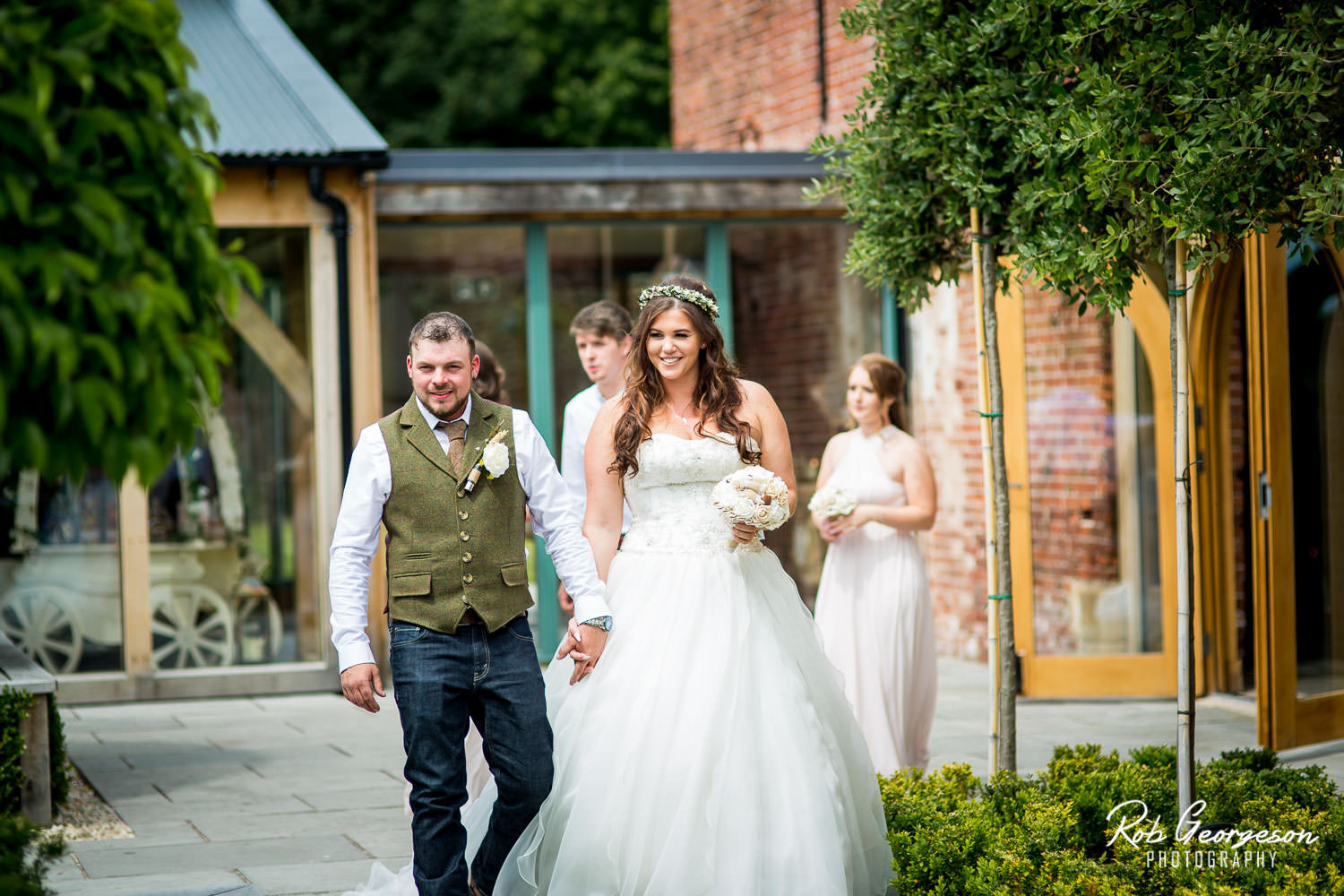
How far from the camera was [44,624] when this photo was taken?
962cm

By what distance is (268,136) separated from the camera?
31.4 feet

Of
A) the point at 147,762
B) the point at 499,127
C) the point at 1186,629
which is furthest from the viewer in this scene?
the point at 499,127

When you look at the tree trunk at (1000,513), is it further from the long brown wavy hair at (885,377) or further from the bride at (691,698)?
the long brown wavy hair at (885,377)

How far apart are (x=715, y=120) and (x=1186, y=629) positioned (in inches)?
448

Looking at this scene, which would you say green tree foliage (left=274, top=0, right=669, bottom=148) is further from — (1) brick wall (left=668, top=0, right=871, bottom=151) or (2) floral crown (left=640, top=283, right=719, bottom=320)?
(2) floral crown (left=640, top=283, right=719, bottom=320)

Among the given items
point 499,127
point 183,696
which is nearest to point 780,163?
point 183,696

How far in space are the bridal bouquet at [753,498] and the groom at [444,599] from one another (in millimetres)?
729

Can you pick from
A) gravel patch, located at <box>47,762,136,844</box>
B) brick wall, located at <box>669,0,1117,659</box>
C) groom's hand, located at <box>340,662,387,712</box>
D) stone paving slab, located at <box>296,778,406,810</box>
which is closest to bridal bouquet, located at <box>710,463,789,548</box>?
groom's hand, located at <box>340,662,387,712</box>

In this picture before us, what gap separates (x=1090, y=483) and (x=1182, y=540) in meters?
4.63

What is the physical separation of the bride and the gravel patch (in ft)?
6.67

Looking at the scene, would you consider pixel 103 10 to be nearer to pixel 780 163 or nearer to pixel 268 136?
pixel 268 136

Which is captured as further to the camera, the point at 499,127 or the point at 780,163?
the point at 499,127

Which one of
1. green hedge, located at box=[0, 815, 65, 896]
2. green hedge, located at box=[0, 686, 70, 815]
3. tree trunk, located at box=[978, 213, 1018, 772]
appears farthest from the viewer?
green hedge, located at box=[0, 686, 70, 815]

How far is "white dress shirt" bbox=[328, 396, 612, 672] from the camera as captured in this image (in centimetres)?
443
